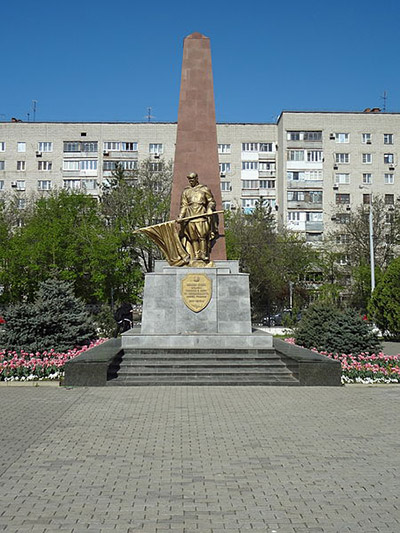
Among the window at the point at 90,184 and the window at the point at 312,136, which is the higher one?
the window at the point at 312,136

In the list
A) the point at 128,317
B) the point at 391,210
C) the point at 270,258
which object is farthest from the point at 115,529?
the point at 391,210

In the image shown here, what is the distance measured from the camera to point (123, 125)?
45.2 m

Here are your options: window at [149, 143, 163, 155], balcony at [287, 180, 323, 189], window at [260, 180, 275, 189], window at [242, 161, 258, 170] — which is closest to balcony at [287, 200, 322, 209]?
balcony at [287, 180, 323, 189]

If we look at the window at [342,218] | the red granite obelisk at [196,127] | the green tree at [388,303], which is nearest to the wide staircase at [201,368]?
the red granite obelisk at [196,127]

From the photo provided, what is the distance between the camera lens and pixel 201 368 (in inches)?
465

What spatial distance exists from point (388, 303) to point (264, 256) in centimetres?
1412

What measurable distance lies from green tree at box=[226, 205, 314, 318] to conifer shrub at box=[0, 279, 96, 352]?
19.7 m

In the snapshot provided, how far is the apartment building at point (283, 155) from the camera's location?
45.2m

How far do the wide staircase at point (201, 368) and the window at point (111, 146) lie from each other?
34.6 meters

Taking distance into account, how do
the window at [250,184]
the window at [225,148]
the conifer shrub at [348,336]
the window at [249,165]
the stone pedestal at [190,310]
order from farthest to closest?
1. the window at [250,184]
2. the window at [249,165]
3. the window at [225,148]
4. the stone pedestal at [190,310]
5. the conifer shrub at [348,336]

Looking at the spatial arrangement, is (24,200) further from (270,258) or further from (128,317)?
(128,317)

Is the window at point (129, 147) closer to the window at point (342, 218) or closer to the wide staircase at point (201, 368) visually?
the window at point (342, 218)

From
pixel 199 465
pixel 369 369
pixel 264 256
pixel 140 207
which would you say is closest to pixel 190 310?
pixel 369 369

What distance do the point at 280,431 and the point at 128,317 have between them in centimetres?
1454
